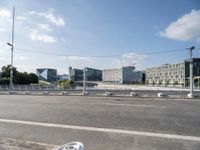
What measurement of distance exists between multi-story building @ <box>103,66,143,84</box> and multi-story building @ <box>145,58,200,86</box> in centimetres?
1014

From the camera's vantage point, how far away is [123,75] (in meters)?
142

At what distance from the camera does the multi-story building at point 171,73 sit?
12081cm

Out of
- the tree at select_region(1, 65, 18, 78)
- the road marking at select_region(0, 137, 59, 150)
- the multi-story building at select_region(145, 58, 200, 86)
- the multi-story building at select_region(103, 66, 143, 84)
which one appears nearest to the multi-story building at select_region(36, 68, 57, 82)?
the multi-story building at select_region(103, 66, 143, 84)

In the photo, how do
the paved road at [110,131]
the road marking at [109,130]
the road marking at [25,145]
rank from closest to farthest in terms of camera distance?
the road marking at [25,145], the paved road at [110,131], the road marking at [109,130]

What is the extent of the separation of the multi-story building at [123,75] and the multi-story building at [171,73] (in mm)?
A: 10143

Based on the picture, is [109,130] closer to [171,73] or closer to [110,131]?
[110,131]

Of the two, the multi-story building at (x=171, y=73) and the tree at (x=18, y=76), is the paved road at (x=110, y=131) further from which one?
the multi-story building at (x=171, y=73)

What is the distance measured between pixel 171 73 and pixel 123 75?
31.4 metres

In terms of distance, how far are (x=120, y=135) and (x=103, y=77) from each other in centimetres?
15120

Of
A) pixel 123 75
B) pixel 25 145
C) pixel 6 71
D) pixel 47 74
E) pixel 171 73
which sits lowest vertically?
pixel 25 145

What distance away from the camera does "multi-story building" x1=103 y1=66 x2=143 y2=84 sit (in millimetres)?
143125

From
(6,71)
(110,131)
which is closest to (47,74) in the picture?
(6,71)

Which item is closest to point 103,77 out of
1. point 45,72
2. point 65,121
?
point 45,72

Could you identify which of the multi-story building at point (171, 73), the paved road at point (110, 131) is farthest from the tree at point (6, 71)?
the paved road at point (110, 131)
